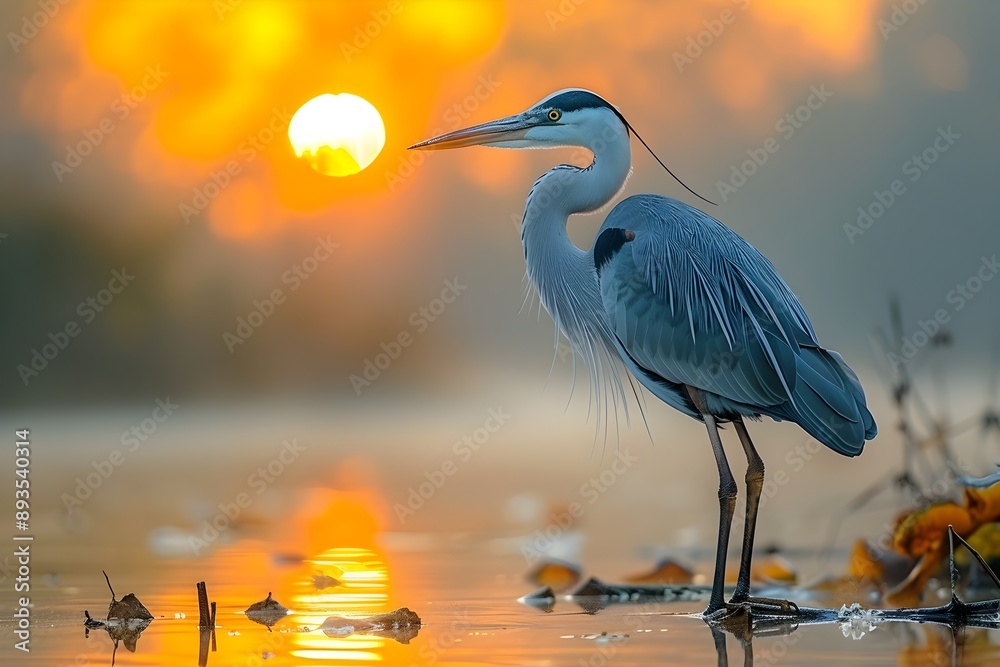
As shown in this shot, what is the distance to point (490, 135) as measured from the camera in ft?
24.1

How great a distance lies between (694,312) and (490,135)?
169 centimetres

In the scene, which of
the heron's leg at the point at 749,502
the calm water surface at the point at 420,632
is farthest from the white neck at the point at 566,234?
the calm water surface at the point at 420,632

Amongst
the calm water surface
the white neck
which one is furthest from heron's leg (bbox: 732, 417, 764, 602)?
the white neck

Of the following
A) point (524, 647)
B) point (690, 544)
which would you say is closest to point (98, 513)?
point (690, 544)

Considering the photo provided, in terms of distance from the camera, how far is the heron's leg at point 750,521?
228 inches

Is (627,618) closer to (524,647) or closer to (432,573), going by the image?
(524,647)

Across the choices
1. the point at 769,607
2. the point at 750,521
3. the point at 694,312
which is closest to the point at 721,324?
the point at 694,312

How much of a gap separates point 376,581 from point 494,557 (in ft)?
4.50

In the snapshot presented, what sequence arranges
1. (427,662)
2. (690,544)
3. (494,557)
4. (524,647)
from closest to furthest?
1. (427,662)
2. (524,647)
3. (494,557)
4. (690,544)

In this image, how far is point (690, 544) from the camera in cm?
866

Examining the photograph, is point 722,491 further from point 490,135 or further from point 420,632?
point 490,135

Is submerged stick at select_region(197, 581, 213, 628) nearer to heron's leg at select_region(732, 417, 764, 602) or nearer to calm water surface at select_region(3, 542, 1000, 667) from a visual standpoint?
calm water surface at select_region(3, 542, 1000, 667)

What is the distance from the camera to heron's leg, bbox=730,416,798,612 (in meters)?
5.79

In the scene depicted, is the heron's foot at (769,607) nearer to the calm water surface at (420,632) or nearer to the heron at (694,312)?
the heron at (694,312)
